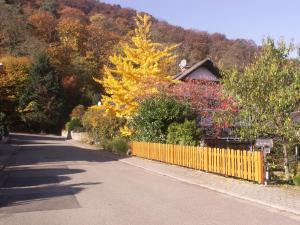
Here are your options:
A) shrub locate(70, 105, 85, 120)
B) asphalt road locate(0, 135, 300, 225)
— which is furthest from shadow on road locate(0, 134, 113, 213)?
shrub locate(70, 105, 85, 120)

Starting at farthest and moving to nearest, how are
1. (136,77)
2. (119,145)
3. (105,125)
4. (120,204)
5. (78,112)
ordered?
(78,112) < (105,125) < (136,77) < (119,145) < (120,204)

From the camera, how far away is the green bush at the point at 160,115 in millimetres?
25297

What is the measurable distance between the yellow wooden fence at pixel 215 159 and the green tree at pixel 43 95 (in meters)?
52.3

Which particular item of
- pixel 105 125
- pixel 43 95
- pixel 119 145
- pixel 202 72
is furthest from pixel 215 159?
pixel 43 95

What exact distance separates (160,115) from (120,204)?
1501 centimetres

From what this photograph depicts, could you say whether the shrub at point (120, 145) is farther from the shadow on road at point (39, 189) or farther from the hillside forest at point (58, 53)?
the hillside forest at point (58, 53)

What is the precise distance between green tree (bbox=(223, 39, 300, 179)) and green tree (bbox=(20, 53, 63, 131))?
2369 inches

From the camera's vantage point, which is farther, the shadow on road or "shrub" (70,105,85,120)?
"shrub" (70,105,85,120)

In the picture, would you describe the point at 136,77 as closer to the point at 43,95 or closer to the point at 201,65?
the point at 201,65

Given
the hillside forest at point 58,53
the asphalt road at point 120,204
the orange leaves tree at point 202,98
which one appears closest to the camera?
the asphalt road at point 120,204

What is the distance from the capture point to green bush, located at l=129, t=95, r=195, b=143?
25297mm

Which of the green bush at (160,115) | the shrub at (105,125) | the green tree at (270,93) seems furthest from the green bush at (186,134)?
the shrub at (105,125)

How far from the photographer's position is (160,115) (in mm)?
25641

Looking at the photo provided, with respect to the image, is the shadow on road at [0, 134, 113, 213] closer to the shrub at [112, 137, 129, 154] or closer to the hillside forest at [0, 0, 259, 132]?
the shrub at [112, 137, 129, 154]
